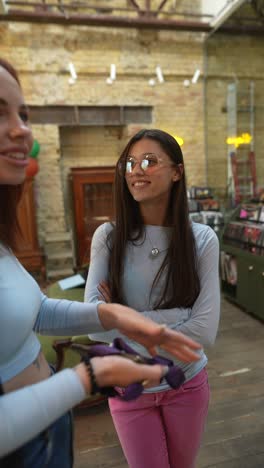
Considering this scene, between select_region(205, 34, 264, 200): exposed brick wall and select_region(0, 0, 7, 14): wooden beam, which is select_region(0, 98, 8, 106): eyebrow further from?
select_region(205, 34, 264, 200): exposed brick wall

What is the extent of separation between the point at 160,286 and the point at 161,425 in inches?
18.8

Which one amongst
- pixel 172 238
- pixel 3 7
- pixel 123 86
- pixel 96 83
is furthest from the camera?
pixel 123 86

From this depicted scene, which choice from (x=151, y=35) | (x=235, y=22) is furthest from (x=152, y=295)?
(x=235, y=22)

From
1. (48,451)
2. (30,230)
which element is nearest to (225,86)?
(30,230)

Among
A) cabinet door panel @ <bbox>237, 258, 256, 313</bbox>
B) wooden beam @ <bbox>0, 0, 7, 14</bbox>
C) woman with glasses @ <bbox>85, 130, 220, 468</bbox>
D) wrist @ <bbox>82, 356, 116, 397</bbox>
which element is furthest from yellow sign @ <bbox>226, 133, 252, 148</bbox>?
wrist @ <bbox>82, 356, 116, 397</bbox>

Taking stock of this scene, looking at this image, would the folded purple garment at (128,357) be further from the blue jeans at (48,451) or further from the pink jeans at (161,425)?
the pink jeans at (161,425)

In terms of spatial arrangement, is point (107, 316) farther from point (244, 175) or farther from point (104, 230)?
point (244, 175)

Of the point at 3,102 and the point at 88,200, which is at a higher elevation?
the point at 3,102

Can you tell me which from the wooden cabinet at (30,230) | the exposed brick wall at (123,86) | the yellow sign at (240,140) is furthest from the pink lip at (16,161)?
the yellow sign at (240,140)

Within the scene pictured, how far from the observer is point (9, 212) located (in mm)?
838

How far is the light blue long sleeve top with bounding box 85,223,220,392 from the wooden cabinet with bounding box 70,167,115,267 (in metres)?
5.42

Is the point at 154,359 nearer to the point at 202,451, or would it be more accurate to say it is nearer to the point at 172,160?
the point at 172,160

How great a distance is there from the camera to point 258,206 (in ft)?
14.4

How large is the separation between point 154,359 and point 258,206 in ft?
13.3
